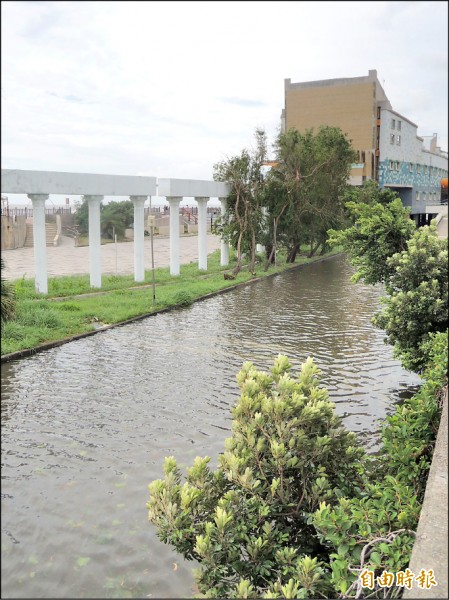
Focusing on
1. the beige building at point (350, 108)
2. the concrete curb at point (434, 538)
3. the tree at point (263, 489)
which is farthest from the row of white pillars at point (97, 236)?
the beige building at point (350, 108)

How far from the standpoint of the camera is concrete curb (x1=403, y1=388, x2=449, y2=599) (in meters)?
3.66

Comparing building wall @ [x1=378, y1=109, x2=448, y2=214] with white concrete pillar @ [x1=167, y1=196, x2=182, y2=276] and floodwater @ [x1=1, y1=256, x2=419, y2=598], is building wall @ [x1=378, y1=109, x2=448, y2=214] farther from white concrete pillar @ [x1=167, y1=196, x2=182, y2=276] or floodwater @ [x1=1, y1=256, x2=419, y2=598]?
floodwater @ [x1=1, y1=256, x2=419, y2=598]

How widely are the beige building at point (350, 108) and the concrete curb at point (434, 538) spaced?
51766 mm

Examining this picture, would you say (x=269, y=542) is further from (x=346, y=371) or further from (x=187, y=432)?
(x=346, y=371)

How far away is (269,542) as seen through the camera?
17.9 ft

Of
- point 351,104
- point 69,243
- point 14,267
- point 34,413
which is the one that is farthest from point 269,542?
point 351,104

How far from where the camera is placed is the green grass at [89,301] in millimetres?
15656

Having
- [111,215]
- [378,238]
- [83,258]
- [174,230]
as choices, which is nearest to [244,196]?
[174,230]

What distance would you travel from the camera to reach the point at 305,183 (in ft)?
111

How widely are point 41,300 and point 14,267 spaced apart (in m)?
15.6

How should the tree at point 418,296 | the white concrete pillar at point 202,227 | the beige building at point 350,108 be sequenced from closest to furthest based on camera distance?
1. the tree at point 418,296
2. the white concrete pillar at point 202,227
3. the beige building at point 350,108

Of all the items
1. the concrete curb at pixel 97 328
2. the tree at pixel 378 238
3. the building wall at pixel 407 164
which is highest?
the building wall at pixel 407 164

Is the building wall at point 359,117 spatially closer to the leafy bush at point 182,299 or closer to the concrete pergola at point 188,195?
the concrete pergola at point 188,195

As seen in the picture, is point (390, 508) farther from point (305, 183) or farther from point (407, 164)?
point (407, 164)
